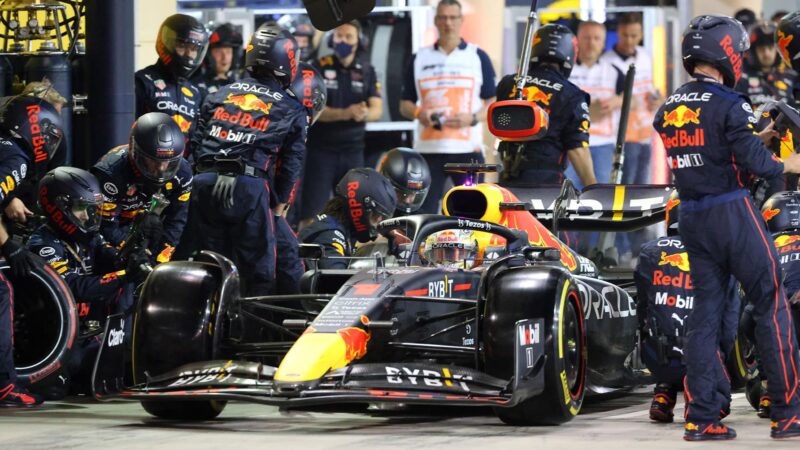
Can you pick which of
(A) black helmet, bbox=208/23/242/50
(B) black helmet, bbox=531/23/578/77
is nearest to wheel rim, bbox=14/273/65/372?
(B) black helmet, bbox=531/23/578/77

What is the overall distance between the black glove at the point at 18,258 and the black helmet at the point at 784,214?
4666 millimetres

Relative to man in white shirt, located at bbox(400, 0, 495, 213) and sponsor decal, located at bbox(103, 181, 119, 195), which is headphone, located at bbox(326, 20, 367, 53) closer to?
man in white shirt, located at bbox(400, 0, 495, 213)

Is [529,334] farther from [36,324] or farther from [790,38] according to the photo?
[790,38]

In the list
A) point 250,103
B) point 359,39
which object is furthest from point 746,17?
point 250,103

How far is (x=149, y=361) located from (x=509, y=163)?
5.37m

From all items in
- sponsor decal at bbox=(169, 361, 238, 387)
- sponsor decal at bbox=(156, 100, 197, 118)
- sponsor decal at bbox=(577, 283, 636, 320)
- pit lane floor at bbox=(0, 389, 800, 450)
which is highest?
sponsor decal at bbox=(156, 100, 197, 118)

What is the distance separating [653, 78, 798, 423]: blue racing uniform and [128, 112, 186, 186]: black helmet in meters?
4.29

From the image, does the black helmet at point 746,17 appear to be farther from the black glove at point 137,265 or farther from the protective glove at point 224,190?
the black glove at point 137,265

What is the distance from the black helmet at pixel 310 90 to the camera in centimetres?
1355

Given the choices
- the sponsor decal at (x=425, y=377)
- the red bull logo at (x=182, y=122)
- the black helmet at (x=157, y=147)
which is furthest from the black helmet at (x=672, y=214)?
the red bull logo at (x=182, y=122)

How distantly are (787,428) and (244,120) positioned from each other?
16.2 feet

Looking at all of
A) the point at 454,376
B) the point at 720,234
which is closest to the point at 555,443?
the point at 454,376

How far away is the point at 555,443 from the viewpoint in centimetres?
798

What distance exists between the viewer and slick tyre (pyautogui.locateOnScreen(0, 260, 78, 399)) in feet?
34.5
